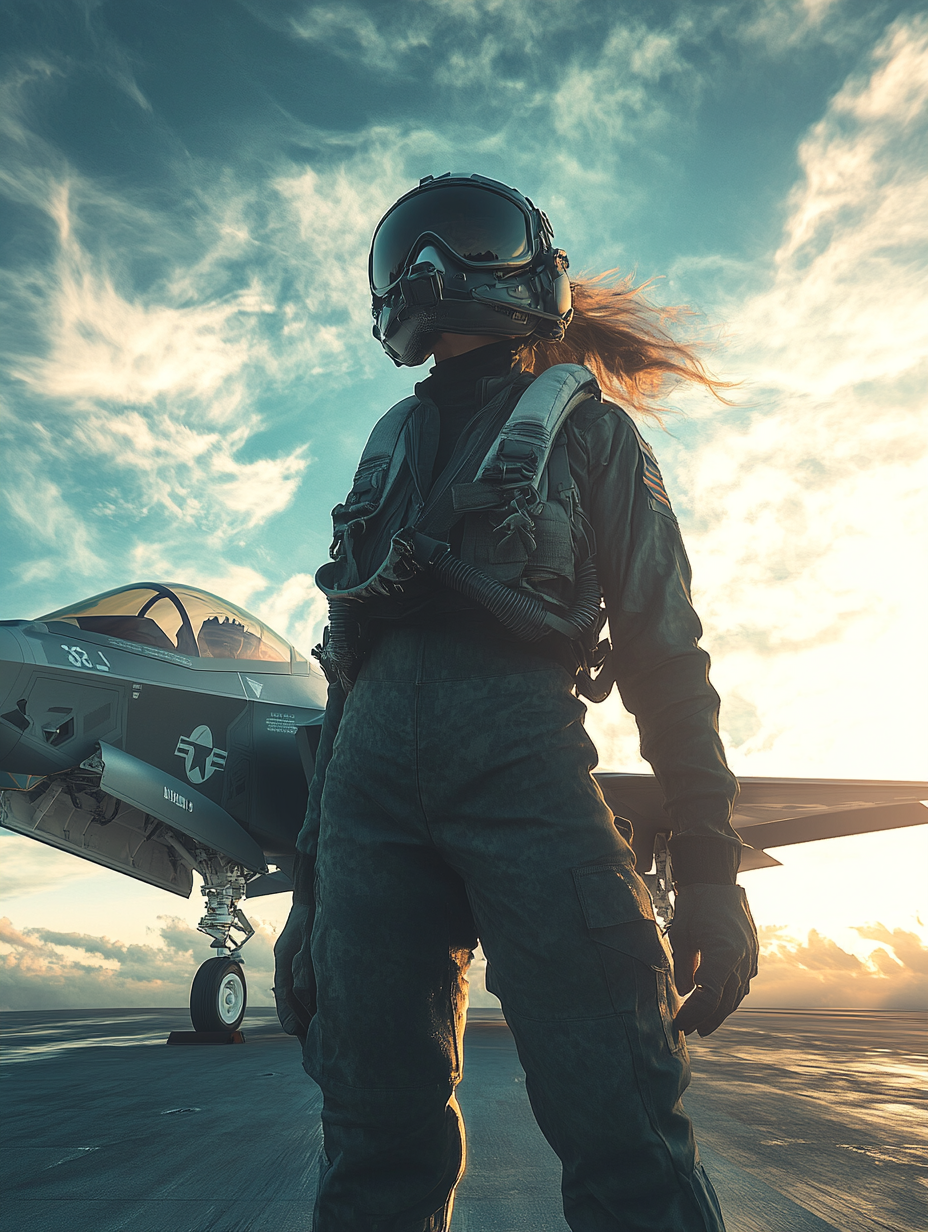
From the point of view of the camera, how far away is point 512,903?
1.25 metres

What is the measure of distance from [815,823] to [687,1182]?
10947 mm

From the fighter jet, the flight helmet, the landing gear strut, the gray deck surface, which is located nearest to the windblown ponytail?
the flight helmet

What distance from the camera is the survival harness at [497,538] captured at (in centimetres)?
142

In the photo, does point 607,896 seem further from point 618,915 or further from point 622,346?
point 622,346

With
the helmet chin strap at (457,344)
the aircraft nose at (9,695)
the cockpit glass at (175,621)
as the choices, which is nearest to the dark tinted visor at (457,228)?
the helmet chin strap at (457,344)

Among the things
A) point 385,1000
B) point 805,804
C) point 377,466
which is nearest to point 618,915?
point 385,1000

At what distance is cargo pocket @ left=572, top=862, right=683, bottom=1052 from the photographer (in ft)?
3.93

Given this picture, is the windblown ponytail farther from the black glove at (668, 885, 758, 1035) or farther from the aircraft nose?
the aircraft nose

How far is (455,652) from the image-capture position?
4.78ft

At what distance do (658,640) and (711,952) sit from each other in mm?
570

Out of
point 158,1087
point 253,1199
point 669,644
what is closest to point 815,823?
point 158,1087

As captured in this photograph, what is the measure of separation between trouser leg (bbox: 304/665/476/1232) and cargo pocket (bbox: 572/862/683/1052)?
0.31 m

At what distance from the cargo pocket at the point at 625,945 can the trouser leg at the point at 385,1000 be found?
Result: 0.31 metres

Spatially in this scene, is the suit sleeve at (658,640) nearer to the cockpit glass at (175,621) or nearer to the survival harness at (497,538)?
the survival harness at (497,538)
